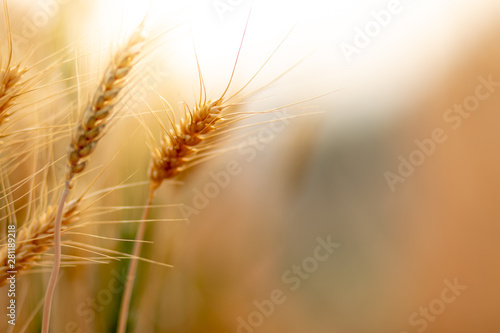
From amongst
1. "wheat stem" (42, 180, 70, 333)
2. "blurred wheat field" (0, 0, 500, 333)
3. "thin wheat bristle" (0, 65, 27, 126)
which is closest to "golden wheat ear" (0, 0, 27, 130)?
"thin wheat bristle" (0, 65, 27, 126)

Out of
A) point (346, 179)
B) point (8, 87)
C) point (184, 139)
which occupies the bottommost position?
point (346, 179)

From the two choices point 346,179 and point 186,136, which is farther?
point 346,179

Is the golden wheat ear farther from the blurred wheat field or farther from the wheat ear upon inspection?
the blurred wheat field

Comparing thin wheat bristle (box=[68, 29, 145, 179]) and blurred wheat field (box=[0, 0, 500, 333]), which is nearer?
thin wheat bristle (box=[68, 29, 145, 179])

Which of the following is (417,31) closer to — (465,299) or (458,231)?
(458,231)

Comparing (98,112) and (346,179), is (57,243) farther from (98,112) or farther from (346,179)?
(346,179)

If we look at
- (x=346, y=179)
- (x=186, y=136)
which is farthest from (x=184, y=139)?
(x=346, y=179)

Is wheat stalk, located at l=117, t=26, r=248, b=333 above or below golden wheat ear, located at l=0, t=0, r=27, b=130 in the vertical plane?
below
